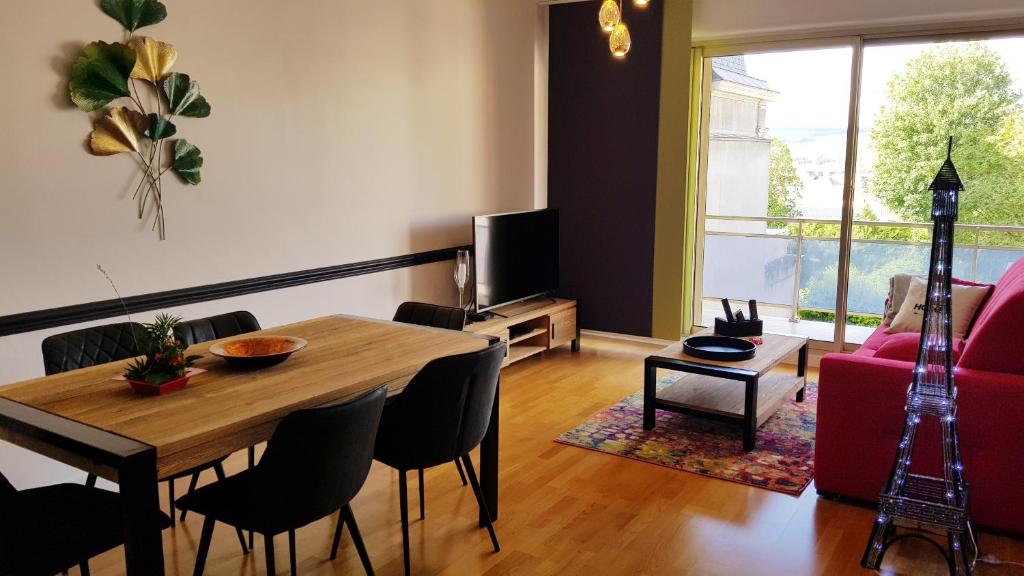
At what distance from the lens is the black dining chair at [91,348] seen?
299 cm

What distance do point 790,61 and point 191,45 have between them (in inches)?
163

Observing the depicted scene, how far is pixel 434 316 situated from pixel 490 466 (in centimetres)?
80

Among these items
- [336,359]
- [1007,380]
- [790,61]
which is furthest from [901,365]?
[790,61]

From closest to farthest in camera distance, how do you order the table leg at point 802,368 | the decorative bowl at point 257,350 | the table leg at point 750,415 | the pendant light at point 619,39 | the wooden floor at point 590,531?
1. the decorative bowl at point 257,350
2. the wooden floor at point 590,531
3. the pendant light at point 619,39
4. the table leg at point 750,415
5. the table leg at point 802,368

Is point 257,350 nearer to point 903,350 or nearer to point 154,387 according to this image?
point 154,387

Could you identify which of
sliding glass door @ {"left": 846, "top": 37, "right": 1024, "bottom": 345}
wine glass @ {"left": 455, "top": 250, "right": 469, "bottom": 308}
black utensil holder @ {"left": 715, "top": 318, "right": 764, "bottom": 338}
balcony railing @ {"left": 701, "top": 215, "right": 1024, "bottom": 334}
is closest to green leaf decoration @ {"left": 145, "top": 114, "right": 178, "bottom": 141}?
wine glass @ {"left": 455, "top": 250, "right": 469, "bottom": 308}

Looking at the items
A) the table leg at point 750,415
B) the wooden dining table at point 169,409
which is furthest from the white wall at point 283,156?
the table leg at point 750,415

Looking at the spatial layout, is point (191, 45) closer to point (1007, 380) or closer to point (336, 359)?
point (336, 359)

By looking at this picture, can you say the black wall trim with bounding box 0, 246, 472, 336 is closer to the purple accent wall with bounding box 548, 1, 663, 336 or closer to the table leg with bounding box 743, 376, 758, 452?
the purple accent wall with bounding box 548, 1, 663, 336

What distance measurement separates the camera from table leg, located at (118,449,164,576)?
1981mm

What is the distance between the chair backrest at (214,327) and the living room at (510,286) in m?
0.03

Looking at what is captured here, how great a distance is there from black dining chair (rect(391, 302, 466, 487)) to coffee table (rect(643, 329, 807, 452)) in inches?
47.9

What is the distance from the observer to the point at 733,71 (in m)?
6.20

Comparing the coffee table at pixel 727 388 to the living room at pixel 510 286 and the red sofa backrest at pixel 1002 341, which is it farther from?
the red sofa backrest at pixel 1002 341
